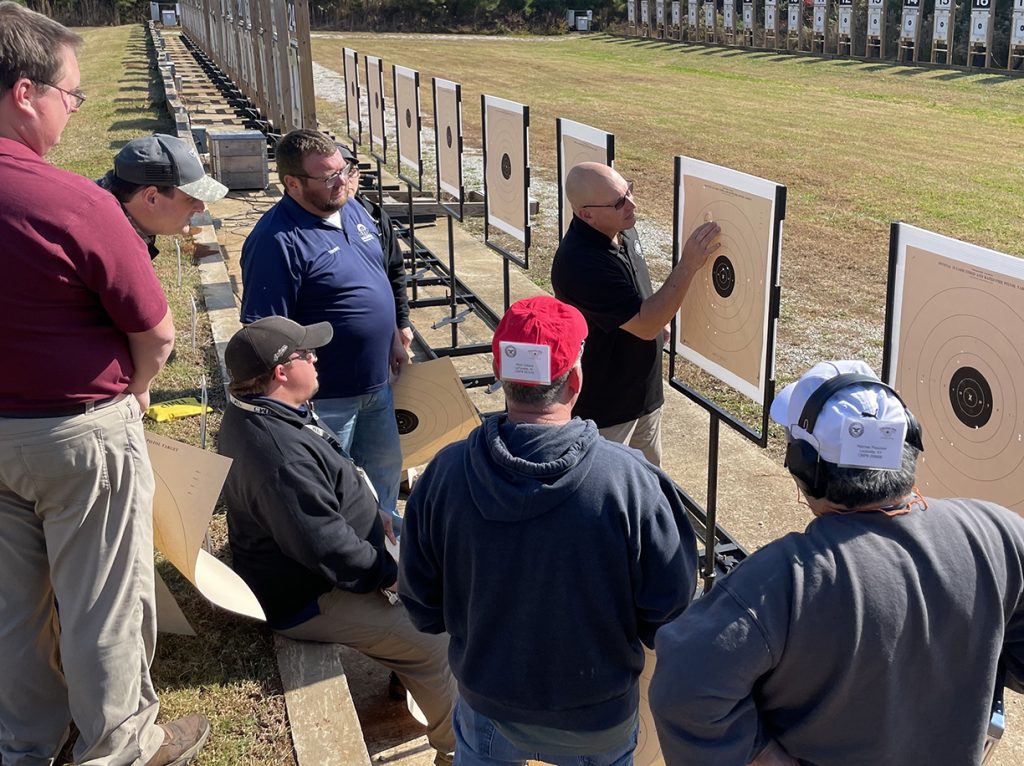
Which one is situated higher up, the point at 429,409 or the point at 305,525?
the point at 305,525

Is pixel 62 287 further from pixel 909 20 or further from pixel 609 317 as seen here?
pixel 909 20

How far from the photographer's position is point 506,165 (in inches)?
213

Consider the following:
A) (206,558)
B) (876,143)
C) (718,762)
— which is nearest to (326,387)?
(206,558)

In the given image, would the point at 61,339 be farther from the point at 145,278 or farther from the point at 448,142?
the point at 448,142

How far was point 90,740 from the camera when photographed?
2539mm

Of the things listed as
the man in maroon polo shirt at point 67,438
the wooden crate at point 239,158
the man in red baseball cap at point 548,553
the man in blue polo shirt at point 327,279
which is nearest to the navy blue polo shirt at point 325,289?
the man in blue polo shirt at point 327,279

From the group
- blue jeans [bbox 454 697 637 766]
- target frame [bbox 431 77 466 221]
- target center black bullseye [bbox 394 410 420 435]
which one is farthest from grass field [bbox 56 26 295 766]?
target frame [bbox 431 77 466 221]

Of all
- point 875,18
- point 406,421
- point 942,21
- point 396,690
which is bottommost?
point 396,690

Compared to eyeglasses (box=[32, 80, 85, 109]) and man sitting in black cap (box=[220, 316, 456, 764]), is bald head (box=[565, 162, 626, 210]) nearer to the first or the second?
man sitting in black cap (box=[220, 316, 456, 764])

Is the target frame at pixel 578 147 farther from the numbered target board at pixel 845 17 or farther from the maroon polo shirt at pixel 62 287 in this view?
the numbered target board at pixel 845 17

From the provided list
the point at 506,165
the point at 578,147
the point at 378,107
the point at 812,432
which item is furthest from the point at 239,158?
the point at 812,432

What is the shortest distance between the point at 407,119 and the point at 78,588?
6311mm

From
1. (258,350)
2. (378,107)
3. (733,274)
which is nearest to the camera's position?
(258,350)

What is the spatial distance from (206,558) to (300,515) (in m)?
0.58
